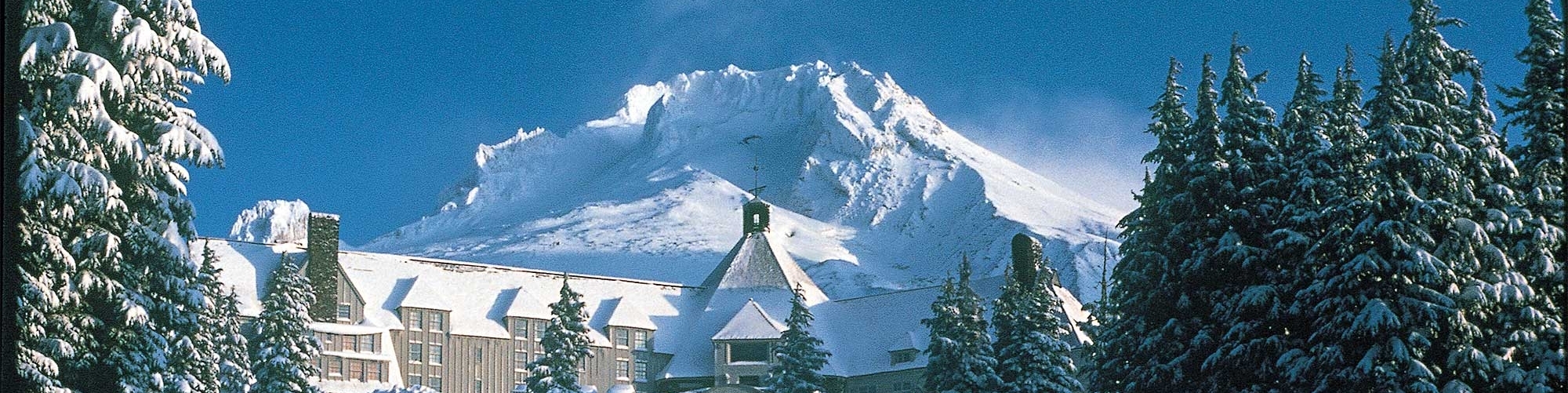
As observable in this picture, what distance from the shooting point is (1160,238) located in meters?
46.3

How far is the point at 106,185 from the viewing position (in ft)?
107

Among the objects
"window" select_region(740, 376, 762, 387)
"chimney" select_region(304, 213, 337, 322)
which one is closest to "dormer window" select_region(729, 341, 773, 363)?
"window" select_region(740, 376, 762, 387)

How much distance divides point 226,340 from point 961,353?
22.5 metres

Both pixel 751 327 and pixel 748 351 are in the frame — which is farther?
pixel 751 327

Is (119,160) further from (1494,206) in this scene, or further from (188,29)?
(1494,206)

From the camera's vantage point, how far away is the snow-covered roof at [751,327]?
91500 millimetres

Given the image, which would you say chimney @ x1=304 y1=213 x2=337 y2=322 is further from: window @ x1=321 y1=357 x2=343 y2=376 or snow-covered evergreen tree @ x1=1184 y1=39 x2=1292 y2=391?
snow-covered evergreen tree @ x1=1184 y1=39 x2=1292 y2=391

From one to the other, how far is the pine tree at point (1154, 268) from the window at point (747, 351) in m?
43.4

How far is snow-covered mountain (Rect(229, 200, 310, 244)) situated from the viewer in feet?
421

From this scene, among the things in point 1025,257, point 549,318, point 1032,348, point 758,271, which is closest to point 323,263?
point 549,318

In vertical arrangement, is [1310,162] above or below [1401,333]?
above

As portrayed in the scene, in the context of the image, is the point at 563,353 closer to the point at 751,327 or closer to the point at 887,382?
the point at 751,327

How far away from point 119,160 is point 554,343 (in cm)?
3318

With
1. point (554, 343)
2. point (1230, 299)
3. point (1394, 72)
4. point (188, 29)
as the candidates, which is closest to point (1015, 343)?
point (554, 343)
